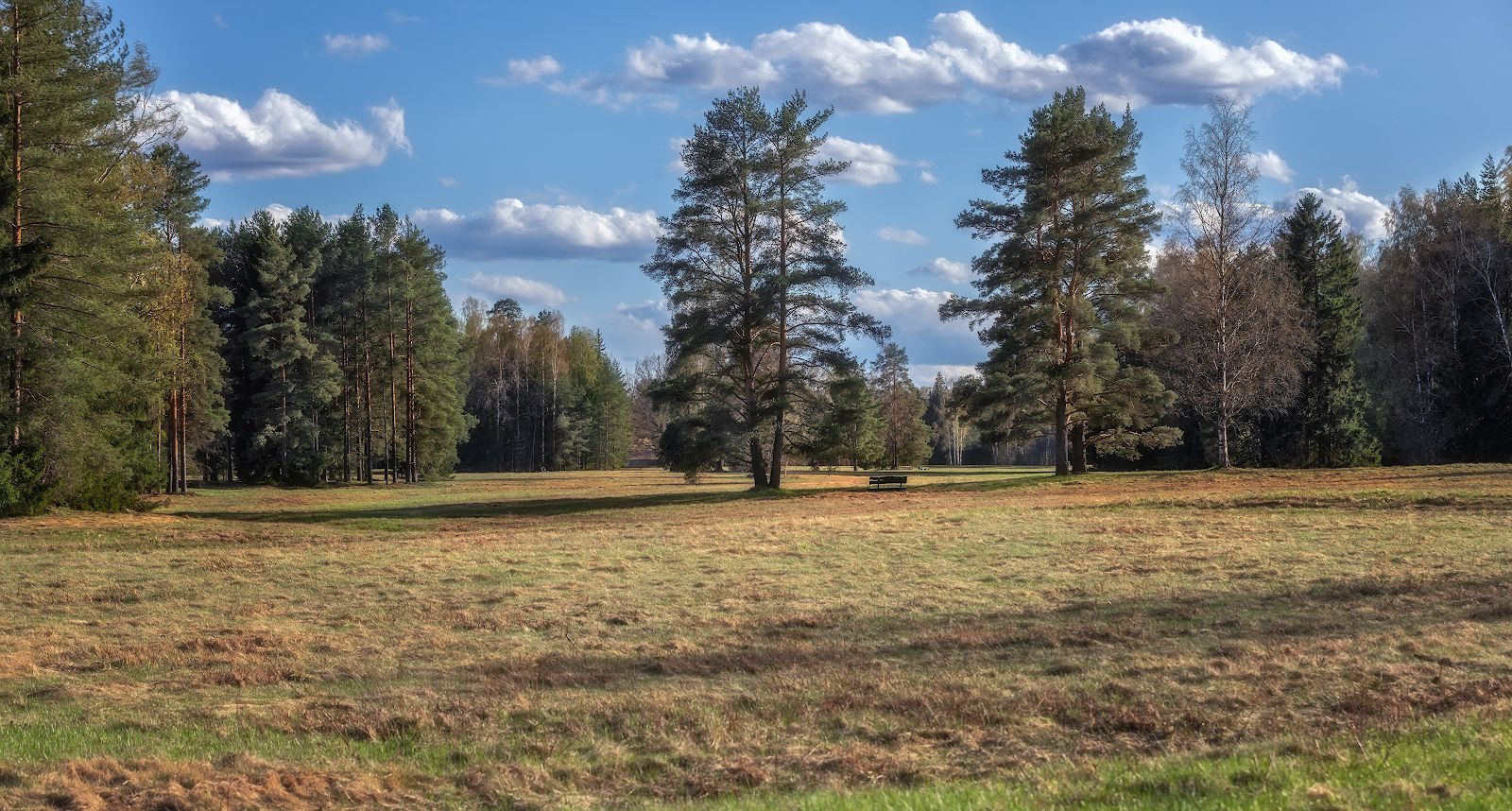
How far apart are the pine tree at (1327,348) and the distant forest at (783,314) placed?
12 cm

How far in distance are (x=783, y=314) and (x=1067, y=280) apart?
12.1 metres

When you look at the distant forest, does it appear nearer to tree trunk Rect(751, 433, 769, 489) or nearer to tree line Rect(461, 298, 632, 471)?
tree trunk Rect(751, 433, 769, 489)

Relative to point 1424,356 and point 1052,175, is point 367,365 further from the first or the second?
point 1424,356

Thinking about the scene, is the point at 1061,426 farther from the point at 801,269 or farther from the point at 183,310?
the point at 183,310

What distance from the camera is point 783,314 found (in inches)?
1656

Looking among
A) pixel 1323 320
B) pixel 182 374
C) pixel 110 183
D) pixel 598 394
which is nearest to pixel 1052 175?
pixel 1323 320

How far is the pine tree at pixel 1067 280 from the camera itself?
42062 millimetres

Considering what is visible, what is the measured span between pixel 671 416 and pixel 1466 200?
42.1 metres

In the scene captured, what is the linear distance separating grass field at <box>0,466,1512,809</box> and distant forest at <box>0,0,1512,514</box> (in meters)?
10.9

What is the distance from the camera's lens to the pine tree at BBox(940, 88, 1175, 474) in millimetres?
42062

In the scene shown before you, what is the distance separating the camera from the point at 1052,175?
43.0 meters

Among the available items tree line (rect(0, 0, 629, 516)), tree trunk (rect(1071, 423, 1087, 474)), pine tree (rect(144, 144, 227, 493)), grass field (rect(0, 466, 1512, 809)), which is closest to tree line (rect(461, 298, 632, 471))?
tree line (rect(0, 0, 629, 516))

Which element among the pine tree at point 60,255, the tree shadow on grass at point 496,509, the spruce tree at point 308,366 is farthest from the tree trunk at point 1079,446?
the spruce tree at point 308,366

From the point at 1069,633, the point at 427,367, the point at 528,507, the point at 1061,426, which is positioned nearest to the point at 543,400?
the point at 427,367
